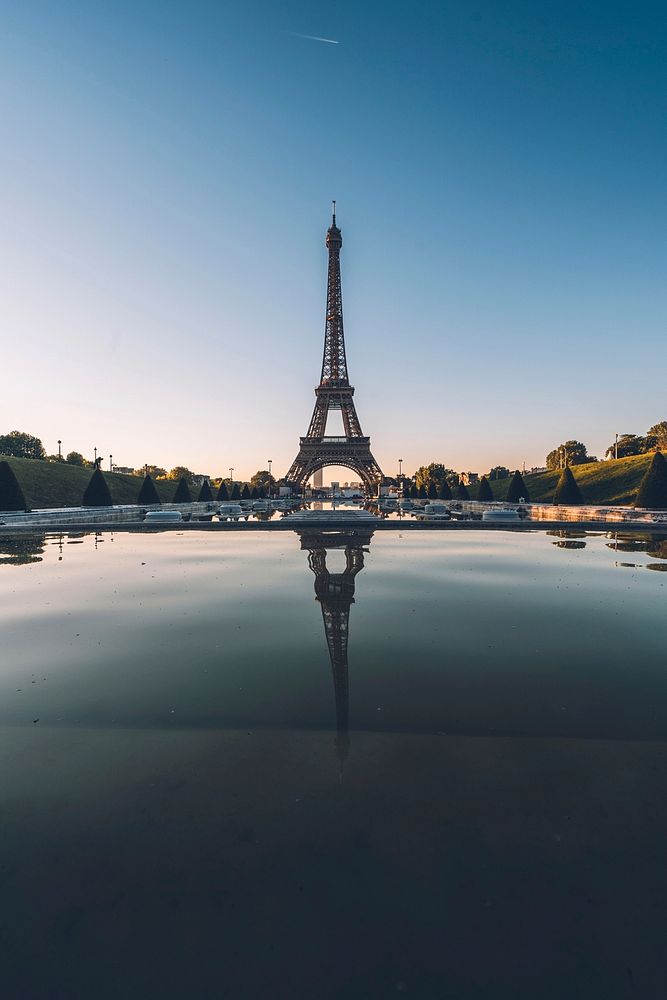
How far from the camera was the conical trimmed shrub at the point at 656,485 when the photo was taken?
84.5 feet

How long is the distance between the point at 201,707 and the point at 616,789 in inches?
138

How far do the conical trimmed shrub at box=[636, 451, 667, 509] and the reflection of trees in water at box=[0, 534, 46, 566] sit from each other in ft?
97.1

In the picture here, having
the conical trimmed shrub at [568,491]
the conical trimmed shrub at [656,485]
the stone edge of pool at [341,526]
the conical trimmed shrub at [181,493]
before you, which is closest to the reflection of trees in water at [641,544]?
the stone edge of pool at [341,526]

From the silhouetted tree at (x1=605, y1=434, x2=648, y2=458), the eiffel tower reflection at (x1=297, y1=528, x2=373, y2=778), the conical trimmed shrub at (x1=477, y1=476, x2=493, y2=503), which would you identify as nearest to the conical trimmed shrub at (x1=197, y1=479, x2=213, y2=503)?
the conical trimmed shrub at (x1=477, y1=476, x2=493, y2=503)

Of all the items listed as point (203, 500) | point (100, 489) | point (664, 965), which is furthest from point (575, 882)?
point (203, 500)

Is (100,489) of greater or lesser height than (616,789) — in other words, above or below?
above

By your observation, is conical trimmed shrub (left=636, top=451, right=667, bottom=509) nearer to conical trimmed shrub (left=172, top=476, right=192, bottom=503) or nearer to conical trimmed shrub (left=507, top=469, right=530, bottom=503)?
conical trimmed shrub (left=507, top=469, right=530, bottom=503)

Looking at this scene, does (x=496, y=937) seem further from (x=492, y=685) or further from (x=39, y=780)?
(x=39, y=780)

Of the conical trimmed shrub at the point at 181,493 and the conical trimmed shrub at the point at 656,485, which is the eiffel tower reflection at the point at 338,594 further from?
the conical trimmed shrub at the point at 181,493

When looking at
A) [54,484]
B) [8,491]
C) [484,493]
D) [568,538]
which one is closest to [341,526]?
[568,538]

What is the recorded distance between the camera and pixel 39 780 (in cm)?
339

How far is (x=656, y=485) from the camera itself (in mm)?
25906

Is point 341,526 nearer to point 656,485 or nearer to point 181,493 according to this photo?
point 656,485

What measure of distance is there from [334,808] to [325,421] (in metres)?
58.4
